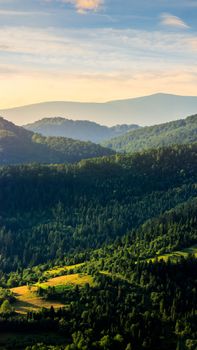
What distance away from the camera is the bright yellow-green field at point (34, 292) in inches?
5413

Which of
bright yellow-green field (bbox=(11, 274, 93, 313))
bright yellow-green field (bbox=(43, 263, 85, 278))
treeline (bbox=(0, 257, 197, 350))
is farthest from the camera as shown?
bright yellow-green field (bbox=(43, 263, 85, 278))

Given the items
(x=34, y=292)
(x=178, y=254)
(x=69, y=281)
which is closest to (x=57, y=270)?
(x=69, y=281)

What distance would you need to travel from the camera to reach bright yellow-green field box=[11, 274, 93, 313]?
138m

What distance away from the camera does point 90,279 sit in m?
158

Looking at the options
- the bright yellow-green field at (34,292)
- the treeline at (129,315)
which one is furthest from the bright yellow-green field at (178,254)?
the bright yellow-green field at (34,292)

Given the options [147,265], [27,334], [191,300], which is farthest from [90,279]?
[27,334]

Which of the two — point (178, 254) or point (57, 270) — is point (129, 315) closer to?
point (178, 254)

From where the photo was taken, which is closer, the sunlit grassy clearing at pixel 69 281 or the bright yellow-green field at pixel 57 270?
the sunlit grassy clearing at pixel 69 281

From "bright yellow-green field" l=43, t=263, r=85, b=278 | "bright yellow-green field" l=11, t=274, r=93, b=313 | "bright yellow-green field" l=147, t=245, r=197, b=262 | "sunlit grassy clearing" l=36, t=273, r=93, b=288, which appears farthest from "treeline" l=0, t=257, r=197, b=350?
"bright yellow-green field" l=43, t=263, r=85, b=278

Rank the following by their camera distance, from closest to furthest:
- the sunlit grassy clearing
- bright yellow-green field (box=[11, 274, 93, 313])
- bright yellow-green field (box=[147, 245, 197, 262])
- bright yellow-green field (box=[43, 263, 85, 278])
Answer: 1. bright yellow-green field (box=[11, 274, 93, 313])
2. the sunlit grassy clearing
3. bright yellow-green field (box=[147, 245, 197, 262])
4. bright yellow-green field (box=[43, 263, 85, 278])

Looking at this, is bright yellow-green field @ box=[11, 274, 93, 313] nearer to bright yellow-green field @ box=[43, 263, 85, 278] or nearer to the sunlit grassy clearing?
the sunlit grassy clearing

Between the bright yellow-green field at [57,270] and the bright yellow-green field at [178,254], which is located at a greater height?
the bright yellow-green field at [178,254]

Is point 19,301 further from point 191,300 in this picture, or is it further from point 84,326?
point 191,300

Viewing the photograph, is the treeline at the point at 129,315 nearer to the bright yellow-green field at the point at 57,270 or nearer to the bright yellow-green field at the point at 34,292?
the bright yellow-green field at the point at 34,292
